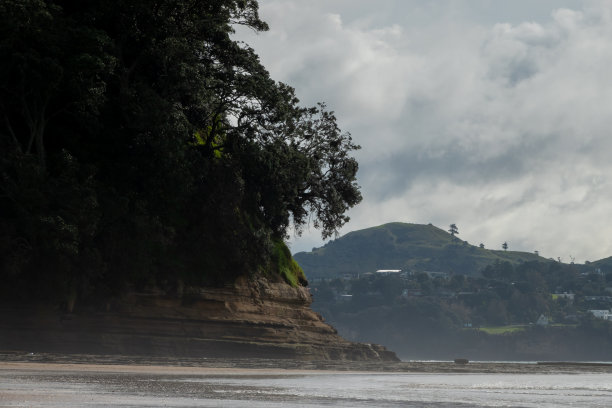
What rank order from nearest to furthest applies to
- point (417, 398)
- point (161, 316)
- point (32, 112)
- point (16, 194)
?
point (417, 398) → point (16, 194) → point (32, 112) → point (161, 316)

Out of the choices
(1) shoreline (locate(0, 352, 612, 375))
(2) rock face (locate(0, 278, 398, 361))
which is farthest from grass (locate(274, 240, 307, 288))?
(1) shoreline (locate(0, 352, 612, 375))

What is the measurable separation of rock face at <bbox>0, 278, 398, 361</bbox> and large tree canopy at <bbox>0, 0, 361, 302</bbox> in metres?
1.39

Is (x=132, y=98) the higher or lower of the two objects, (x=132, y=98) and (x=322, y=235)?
the higher

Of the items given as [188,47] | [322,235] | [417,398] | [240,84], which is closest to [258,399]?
[417,398]

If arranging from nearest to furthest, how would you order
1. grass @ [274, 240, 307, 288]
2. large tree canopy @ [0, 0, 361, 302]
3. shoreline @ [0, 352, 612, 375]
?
shoreline @ [0, 352, 612, 375]
large tree canopy @ [0, 0, 361, 302]
grass @ [274, 240, 307, 288]

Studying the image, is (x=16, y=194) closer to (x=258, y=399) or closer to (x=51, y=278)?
(x=51, y=278)

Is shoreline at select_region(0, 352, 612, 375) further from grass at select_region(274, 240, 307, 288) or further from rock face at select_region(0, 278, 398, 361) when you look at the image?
grass at select_region(274, 240, 307, 288)

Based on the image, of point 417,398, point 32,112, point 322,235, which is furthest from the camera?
point 322,235

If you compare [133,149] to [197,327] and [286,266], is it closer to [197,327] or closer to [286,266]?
[197,327]

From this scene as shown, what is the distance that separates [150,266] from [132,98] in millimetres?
9116

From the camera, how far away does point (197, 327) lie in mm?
44656

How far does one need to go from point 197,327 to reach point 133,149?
35.5ft

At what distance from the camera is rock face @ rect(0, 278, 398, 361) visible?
38438mm

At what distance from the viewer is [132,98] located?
4162 cm
